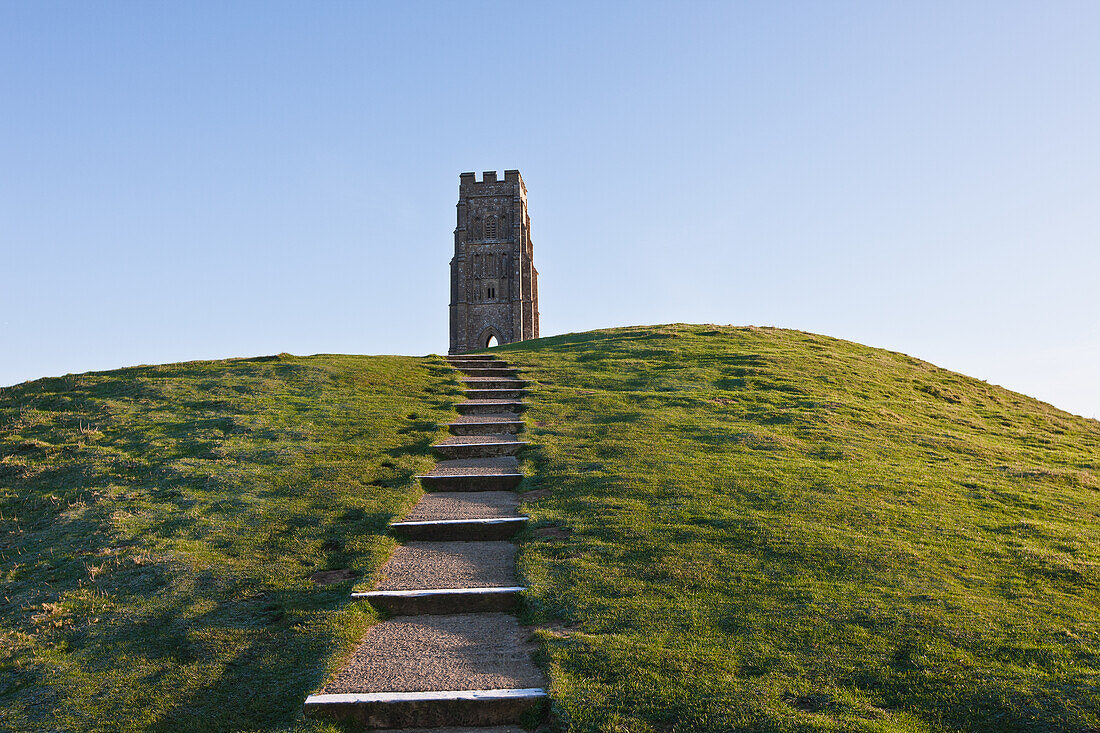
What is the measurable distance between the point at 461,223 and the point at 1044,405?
6869cm

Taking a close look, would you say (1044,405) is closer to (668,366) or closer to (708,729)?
(668,366)

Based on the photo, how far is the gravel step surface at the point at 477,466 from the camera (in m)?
13.8

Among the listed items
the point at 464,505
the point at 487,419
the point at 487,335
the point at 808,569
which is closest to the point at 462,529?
the point at 464,505

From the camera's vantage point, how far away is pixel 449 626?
821cm

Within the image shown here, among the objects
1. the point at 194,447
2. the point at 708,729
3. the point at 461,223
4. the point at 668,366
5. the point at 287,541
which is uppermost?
the point at 461,223

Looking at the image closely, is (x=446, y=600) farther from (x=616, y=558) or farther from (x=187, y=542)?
(x=187, y=542)

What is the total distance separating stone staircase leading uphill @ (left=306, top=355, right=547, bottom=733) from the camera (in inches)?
255

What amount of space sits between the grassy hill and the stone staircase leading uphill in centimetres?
36

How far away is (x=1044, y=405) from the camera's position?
998 inches

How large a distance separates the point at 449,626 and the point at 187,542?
15.2ft

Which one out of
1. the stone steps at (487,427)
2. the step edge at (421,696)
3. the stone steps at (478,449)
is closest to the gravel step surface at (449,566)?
the step edge at (421,696)

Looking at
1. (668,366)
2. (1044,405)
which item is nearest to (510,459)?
(668,366)

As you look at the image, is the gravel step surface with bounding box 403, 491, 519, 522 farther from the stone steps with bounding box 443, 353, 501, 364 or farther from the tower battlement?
the tower battlement

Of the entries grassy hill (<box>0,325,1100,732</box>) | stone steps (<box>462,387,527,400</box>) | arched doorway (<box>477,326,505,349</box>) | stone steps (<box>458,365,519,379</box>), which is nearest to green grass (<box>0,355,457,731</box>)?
grassy hill (<box>0,325,1100,732</box>)
